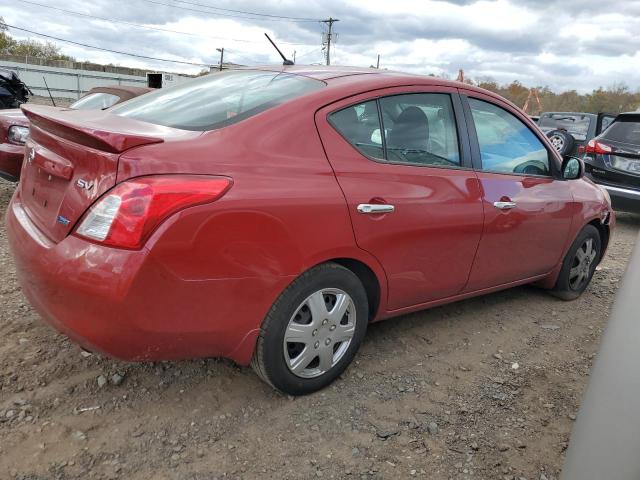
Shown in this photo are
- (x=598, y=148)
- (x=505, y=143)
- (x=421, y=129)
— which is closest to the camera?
(x=421, y=129)

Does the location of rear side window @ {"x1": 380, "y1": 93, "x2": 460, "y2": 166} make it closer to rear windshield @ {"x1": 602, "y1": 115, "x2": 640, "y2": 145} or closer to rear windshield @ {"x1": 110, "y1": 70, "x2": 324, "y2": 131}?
rear windshield @ {"x1": 110, "y1": 70, "x2": 324, "y2": 131}

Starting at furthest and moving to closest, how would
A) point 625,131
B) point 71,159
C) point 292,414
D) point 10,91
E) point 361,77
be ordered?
point 10,91 < point 625,131 < point 361,77 < point 292,414 < point 71,159

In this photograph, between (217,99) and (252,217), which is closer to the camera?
(252,217)

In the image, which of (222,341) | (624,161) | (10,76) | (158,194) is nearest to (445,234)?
(222,341)

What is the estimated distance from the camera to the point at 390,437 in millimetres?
2395

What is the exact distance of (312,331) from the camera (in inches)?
98.7

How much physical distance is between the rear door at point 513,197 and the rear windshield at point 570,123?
395 inches

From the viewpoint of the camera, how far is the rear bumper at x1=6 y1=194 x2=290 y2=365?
1.93m

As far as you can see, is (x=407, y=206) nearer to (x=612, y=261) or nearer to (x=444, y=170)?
(x=444, y=170)

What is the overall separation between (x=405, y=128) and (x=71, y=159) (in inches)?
65.8

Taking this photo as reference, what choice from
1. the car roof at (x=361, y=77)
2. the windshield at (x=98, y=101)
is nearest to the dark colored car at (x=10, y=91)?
the windshield at (x=98, y=101)

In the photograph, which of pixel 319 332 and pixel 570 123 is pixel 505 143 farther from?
pixel 570 123

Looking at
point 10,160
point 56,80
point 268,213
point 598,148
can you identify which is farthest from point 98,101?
point 56,80

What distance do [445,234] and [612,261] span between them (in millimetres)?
3774
